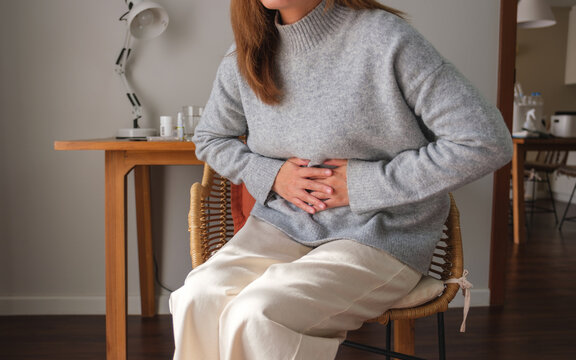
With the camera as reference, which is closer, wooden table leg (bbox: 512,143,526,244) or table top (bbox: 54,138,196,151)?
table top (bbox: 54,138,196,151)

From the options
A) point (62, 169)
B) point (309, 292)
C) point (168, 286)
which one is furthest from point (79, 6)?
point (309, 292)

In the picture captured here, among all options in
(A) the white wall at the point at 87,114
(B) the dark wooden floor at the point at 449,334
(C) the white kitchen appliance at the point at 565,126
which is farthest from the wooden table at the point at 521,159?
(A) the white wall at the point at 87,114

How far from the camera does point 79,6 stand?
195 cm

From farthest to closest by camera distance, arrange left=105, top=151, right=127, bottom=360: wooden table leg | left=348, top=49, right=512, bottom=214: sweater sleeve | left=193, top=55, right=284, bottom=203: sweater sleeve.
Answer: left=105, top=151, right=127, bottom=360: wooden table leg
left=193, top=55, right=284, bottom=203: sweater sleeve
left=348, top=49, right=512, bottom=214: sweater sleeve

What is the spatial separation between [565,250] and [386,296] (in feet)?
9.36

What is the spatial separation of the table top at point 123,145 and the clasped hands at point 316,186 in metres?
0.56

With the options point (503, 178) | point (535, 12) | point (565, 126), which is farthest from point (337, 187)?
point (535, 12)

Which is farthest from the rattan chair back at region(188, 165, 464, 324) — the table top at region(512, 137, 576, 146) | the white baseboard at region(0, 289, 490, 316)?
the table top at region(512, 137, 576, 146)

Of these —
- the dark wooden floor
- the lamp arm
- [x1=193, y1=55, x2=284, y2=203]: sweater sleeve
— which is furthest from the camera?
the lamp arm

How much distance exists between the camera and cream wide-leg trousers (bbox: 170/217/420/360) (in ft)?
2.61

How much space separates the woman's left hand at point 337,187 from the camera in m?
1.07

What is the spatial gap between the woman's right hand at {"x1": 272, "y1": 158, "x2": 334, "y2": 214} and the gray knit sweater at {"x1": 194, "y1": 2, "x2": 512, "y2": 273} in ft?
0.08

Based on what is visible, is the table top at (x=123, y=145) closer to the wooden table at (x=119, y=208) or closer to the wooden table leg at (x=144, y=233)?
the wooden table at (x=119, y=208)

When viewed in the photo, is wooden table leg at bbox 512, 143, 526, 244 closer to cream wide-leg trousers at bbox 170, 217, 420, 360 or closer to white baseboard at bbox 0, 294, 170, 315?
white baseboard at bbox 0, 294, 170, 315
